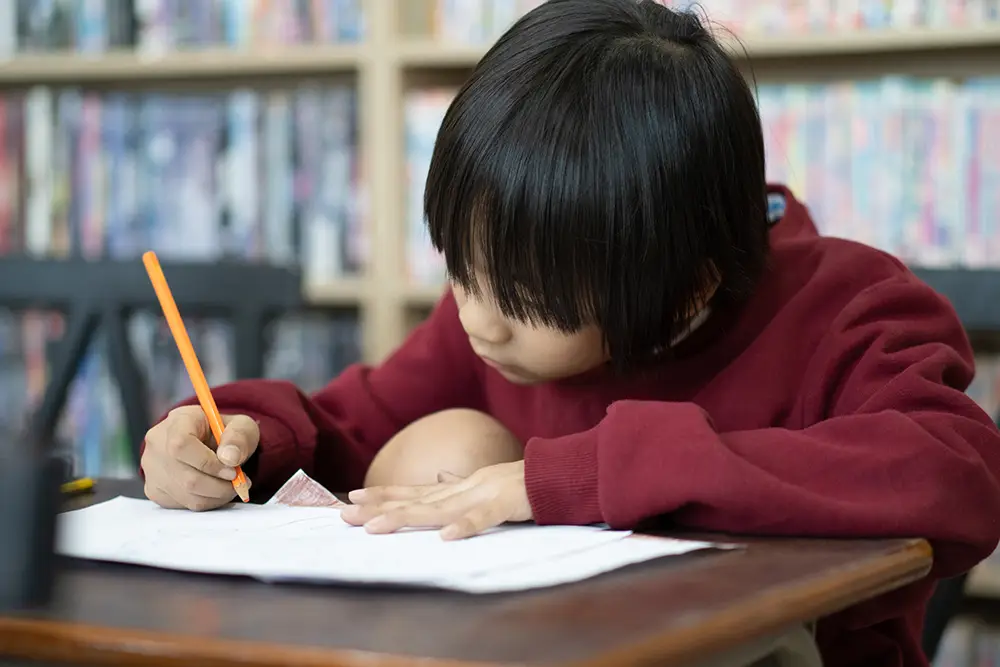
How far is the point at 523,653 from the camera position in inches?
16.7

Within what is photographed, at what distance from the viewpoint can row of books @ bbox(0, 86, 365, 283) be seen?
2.10m

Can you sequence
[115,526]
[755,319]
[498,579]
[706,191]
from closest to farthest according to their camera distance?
[498,579] → [115,526] → [706,191] → [755,319]

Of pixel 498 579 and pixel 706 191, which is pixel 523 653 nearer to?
pixel 498 579

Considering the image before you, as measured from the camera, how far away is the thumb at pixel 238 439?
82 cm

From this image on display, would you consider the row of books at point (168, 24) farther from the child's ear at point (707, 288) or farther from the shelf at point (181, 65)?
the child's ear at point (707, 288)

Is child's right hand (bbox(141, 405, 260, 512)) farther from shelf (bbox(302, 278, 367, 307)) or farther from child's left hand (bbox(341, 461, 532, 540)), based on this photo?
shelf (bbox(302, 278, 367, 307))

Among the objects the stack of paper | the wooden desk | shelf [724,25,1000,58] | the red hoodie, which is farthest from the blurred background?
the wooden desk

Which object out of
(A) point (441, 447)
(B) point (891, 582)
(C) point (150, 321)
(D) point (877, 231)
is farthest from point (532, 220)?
(C) point (150, 321)

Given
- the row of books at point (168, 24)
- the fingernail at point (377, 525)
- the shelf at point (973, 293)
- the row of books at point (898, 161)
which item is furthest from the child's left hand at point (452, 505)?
the row of books at point (168, 24)

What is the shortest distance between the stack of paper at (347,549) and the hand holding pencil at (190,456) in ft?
0.13

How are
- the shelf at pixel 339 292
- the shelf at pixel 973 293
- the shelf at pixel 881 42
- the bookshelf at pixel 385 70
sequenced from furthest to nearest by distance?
the shelf at pixel 339 292
the bookshelf at pixel 385 70
the shelf at pixel 881 42
the shelf at pixel 973 293

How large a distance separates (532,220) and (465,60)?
1188 mm

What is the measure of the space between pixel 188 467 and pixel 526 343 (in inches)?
8.8

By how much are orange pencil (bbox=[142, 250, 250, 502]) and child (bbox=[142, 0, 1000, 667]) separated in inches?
0.5
